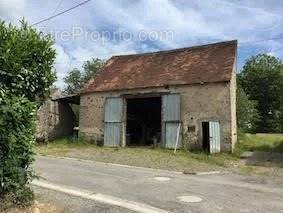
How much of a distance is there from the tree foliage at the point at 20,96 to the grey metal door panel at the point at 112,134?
59.3 ft

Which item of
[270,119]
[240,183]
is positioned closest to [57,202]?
[240,183]

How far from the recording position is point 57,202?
9984 mm

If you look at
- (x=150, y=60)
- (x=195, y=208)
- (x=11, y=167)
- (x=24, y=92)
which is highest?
(x=150, y=60)

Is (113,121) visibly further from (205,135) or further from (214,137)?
(214,137)

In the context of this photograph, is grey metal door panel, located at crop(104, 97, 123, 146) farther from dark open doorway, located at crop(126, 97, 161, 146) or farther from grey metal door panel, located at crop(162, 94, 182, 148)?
grey metal door panel, located at crop(162, 94, 182, 148)

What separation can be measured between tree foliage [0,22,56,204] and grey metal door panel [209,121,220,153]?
1586cm

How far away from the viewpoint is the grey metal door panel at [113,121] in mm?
27734

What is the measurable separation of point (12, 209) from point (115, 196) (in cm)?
345

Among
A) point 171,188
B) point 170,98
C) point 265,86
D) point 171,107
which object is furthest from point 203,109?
point 265,86

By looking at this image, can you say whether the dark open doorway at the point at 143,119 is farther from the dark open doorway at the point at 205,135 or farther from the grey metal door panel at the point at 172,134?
the dark open doorway at the point at 205,135

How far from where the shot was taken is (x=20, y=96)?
9.09 m

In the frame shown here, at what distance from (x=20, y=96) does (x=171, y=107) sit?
17.5 m

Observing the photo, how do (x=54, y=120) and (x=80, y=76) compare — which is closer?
(x=54, y=120)

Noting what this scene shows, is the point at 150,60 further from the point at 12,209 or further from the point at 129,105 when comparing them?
the point at 12,209
